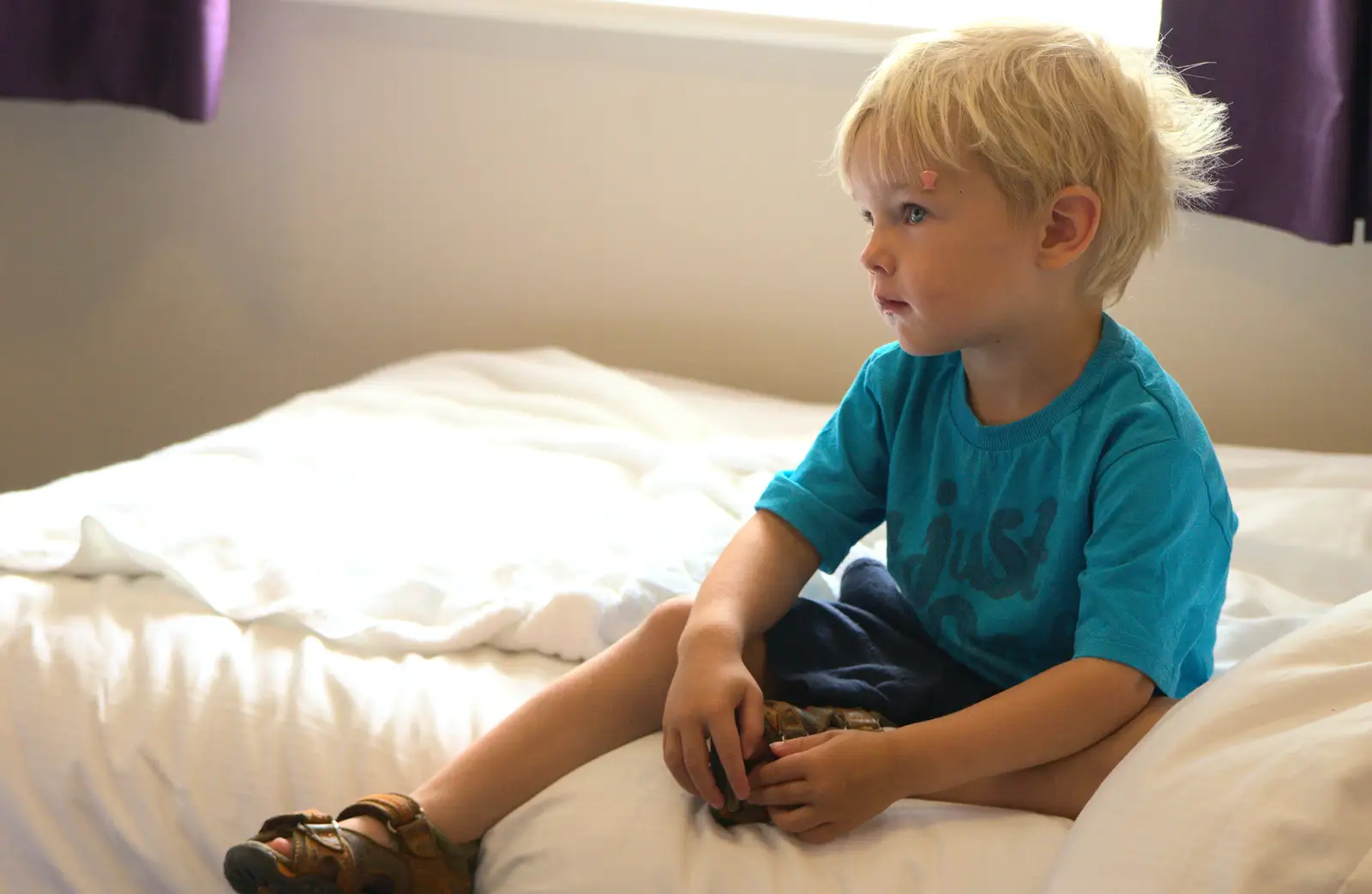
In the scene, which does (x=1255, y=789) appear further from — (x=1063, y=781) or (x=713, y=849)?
(x=713, y=849)

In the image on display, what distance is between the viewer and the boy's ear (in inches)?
34.2

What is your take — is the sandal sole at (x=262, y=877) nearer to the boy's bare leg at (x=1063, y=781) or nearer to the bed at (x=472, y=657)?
the bed at (x=472, y=657)

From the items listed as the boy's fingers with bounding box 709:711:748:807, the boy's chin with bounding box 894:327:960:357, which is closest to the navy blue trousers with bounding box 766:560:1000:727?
the boy's fingers with bounding box 709:711:748:807

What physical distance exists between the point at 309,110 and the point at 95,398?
57 centimetres

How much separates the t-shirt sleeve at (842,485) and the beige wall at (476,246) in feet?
Result: 2.76

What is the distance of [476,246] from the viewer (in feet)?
6.23

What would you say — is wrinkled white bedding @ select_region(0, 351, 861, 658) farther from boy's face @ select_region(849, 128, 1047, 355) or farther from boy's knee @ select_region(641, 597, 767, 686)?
boy's face @ select_region(849, 128, 1047, 355)

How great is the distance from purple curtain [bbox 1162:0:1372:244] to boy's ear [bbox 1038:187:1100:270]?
70 centimetres

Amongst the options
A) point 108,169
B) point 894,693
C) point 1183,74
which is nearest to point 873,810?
point 894,693

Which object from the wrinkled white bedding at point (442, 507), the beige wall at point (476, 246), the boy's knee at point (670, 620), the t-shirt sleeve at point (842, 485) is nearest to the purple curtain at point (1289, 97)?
the beige wall at point (476, 246)

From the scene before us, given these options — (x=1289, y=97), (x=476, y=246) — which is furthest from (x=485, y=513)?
(x=1289, y=97)

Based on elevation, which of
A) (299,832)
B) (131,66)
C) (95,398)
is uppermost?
(131,66)

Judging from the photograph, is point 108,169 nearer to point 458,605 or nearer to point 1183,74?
point 458,605

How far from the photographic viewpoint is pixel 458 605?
3.45 ft
